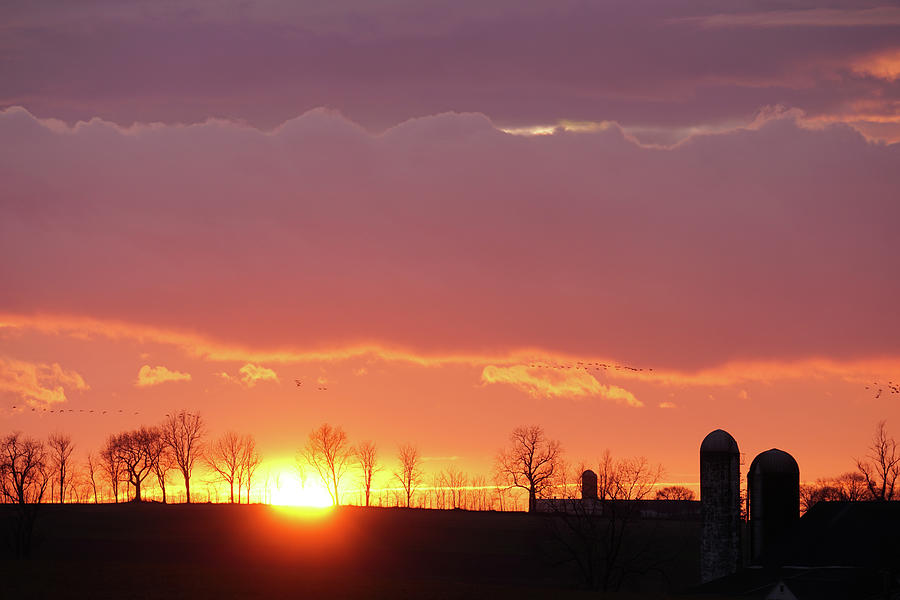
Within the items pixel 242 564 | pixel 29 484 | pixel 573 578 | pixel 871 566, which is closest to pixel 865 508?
pixel 871 566

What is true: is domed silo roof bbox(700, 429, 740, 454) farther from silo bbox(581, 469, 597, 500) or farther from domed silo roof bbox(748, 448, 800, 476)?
silo bbox(581, 469, 597, 500)

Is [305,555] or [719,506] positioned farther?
[305,555]

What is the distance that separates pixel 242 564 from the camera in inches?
4186

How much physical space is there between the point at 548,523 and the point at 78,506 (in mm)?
58986

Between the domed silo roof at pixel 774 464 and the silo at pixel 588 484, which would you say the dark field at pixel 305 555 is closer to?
the silo at pixel 588 484

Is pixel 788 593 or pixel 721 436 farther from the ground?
pixel 721 436

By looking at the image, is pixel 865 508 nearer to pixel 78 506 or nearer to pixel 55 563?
pixel 55 563

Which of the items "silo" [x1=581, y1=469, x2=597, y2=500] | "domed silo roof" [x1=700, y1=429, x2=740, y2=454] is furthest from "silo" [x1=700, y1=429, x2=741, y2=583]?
"silo" [x1=581, y1=469, x2=597, y2=500]

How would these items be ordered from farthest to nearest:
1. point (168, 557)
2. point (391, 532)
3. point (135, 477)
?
point (135, 477) < point (391, 532) < point (168, 557)

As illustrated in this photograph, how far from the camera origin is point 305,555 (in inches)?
4510

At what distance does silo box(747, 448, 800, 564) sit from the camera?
78.6 meters

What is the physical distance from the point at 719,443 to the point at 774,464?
379cm

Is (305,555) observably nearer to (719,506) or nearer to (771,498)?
(719,506)

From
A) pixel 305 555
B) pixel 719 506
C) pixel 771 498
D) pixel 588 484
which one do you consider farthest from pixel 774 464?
pixel 588 484
